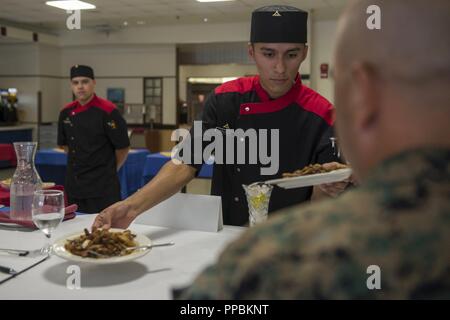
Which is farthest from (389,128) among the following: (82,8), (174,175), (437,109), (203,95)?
(203,95)

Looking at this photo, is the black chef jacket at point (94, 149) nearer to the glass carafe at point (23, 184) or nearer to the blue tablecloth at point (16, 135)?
the glass carafe at point (23, 184)

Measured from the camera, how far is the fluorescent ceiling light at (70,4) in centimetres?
757

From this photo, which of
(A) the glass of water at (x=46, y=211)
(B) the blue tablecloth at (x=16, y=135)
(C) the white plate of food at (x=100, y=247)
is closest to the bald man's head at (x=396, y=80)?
(C) the white plate of food at (x=100, y=247)

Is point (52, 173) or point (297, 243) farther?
point (52, 173)

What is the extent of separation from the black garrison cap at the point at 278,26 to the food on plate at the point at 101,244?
104 cm

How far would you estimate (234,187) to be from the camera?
2029 mm

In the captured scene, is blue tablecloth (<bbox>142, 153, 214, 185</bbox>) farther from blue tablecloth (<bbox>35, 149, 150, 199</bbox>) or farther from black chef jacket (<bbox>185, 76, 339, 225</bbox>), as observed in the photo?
black chef jacket (<bbox>185, 76, 339, 225</bbox>)

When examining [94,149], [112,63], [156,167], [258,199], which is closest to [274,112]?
[258,199]

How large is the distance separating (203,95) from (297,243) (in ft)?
30.9

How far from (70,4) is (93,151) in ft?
14.5

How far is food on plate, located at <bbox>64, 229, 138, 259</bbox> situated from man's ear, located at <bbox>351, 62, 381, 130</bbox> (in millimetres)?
907

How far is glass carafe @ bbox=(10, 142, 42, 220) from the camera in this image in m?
1.70
